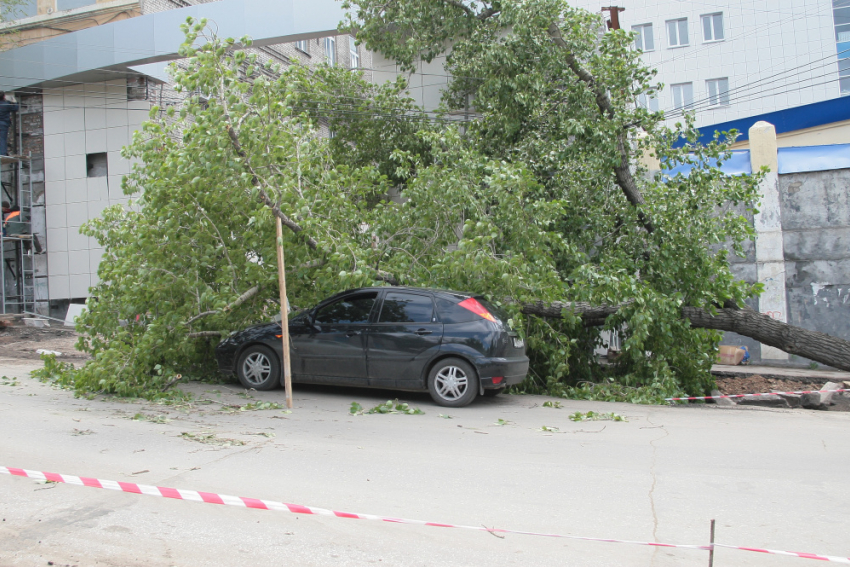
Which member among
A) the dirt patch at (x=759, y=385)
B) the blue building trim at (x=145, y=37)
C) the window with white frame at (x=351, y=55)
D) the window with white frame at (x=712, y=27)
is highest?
the window with white frame at (x=712, y=27)

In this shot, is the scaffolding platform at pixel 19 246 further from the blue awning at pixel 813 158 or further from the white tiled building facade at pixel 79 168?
the blue awning at pixel 813 158

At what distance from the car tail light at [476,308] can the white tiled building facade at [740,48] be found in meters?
27.3

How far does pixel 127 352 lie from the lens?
8875 mm

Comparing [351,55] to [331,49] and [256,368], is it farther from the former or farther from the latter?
[256,368]

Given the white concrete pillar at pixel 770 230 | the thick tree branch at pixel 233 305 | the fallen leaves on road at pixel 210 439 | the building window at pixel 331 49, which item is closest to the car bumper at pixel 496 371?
the fallen leaves on road at pixel 210 439

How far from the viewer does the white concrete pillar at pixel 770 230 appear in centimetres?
1567

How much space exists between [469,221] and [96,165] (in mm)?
13980

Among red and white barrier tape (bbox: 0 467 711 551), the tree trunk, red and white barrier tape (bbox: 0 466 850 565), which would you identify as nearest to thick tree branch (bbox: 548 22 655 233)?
the tree trunk

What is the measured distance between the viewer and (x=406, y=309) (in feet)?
29.1

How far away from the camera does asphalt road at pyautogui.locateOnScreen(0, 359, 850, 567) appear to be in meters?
3.97

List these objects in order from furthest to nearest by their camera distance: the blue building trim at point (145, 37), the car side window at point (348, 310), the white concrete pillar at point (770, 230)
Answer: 1. the blue building trim at point (145, 37)
2. the white concrete pillar at point (770, 230)
3. the car side window at point (348, 310)

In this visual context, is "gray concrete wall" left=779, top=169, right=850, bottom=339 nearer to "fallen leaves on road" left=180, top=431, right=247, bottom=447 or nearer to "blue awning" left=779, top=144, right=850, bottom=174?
"blue awning" left=779, top=144, right=850, bottom=174

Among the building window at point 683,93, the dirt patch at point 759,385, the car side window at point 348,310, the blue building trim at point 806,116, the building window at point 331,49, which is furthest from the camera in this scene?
the building window at point 683,93

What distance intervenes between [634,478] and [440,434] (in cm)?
220
